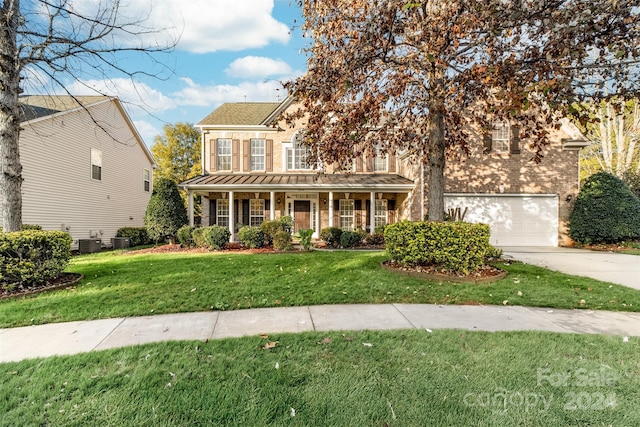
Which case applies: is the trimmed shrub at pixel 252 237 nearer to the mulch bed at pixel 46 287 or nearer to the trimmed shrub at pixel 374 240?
the trimmed shrub at pixel 374 240

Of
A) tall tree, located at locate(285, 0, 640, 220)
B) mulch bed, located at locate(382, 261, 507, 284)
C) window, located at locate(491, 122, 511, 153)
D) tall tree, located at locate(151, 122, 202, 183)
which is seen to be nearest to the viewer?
tall tree, located at locate(285, 0, 640, 220)

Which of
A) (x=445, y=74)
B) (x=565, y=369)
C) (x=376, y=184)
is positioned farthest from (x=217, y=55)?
(x=565, y=369)

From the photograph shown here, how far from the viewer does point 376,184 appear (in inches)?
549

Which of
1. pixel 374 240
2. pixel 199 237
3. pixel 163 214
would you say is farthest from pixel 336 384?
pixel 163 214

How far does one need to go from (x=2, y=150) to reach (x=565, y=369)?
9.61 m

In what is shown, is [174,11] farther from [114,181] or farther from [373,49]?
[114,181]

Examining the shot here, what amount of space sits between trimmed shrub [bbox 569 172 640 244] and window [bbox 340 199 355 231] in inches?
383

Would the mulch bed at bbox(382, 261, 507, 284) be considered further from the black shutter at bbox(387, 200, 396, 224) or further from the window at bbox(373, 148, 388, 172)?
the window at bbox(373, 148, 388, 172)

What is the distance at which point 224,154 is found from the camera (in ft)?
53.2

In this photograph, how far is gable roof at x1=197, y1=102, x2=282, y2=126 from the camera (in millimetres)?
16234

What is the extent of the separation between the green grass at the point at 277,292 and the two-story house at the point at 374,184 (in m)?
6.13

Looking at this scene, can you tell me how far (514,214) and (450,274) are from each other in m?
9.43

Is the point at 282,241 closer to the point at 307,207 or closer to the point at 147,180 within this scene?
the point at 307,207

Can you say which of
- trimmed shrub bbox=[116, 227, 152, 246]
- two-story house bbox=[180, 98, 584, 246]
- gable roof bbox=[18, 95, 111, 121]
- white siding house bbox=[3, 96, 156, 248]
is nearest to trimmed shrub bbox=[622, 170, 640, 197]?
two-story house bbox=[180, 98, 584, 246]
